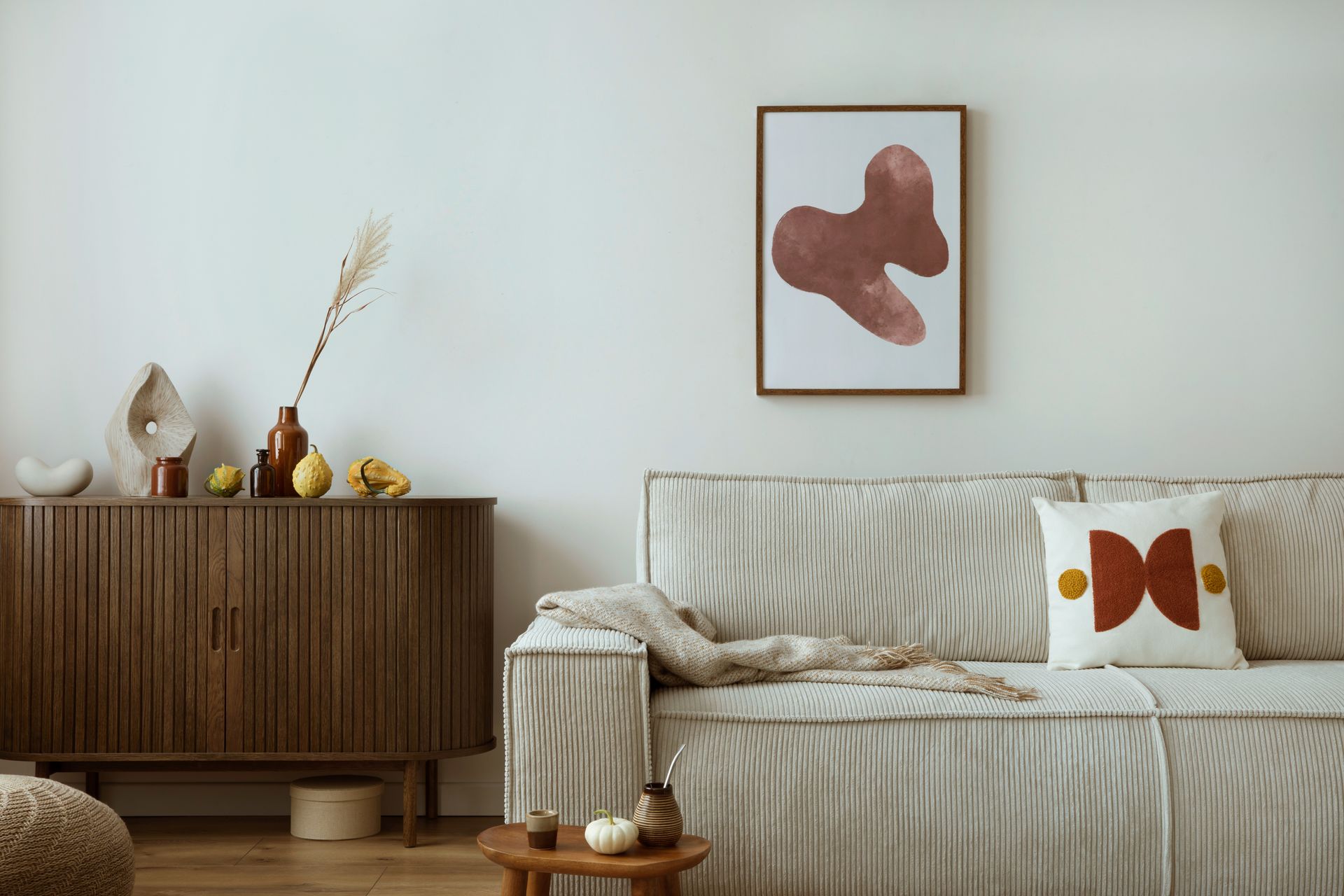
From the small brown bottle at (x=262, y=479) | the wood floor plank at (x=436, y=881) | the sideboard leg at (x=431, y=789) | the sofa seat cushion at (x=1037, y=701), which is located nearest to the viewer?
the sofa seat cushion at (x=1037, y=701)

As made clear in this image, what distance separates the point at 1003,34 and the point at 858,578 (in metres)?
1.55

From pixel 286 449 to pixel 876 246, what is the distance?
160 cm

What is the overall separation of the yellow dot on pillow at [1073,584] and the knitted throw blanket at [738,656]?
0.99 feet

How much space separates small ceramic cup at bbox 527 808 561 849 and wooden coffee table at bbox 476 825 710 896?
0.03 ft

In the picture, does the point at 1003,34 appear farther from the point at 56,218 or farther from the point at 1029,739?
the point at 56,218

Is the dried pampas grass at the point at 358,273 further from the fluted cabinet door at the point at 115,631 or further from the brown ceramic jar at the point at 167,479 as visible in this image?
the fluted cabinet door at the point at 115,631

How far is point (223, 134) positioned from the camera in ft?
9.11

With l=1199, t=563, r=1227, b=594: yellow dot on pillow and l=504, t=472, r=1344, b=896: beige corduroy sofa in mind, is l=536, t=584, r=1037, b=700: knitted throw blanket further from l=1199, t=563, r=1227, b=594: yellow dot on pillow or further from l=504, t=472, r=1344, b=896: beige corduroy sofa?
l=1199, t=563, r=1227, b=594: yellow dot on pillow

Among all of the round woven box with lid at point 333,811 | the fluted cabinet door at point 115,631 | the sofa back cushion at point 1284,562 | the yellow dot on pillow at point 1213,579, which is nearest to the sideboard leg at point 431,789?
the round woven box with lid at point 333,811

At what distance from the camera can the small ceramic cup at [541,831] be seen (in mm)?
1413

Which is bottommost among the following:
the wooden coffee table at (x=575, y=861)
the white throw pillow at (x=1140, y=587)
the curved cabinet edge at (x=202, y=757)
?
the curved cabinet edge at (x=202, y=757)

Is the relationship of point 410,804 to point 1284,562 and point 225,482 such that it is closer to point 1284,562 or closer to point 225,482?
point 225,482

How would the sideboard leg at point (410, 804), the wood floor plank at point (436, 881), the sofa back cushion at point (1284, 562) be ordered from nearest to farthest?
the wood floor plank at point (436, 881) < the sofa back cushion at point (1284, 562) < the sideboard leg at point (410, 804)

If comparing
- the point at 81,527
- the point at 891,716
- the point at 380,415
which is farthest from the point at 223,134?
the point at 891,716
